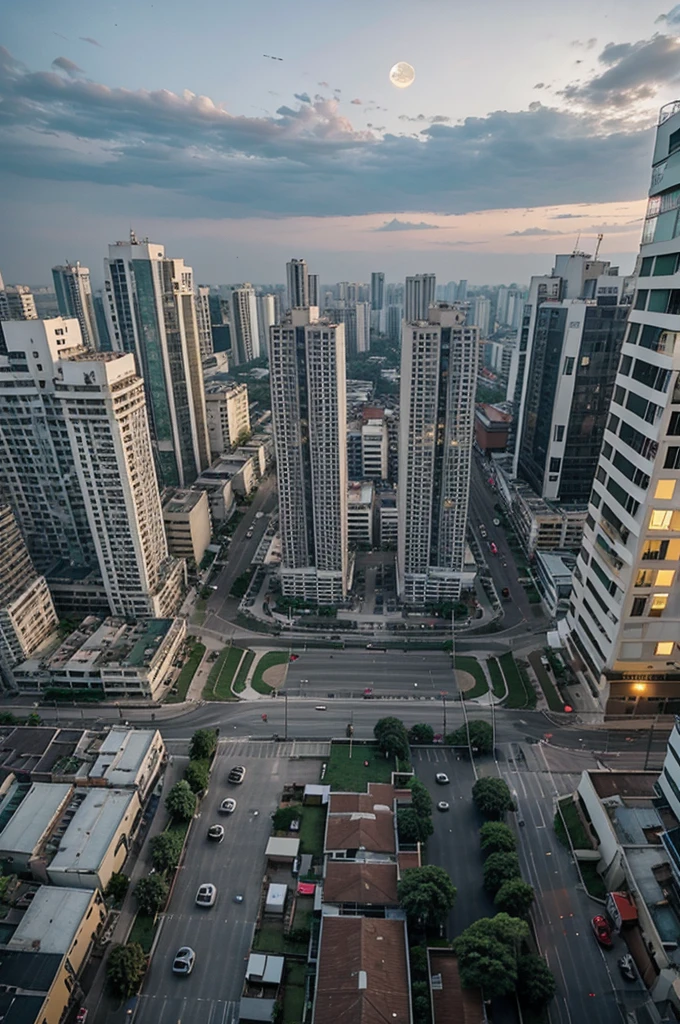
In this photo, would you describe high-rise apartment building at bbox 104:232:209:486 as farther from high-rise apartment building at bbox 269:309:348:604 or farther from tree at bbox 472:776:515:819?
tree at bbox 472:776:515:819

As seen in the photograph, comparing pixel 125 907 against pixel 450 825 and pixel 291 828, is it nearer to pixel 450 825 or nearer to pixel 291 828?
pixel 291 828

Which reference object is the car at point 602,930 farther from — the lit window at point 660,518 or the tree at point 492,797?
the lit window at point 660,518

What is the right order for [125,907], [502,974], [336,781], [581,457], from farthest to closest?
1. [581,457]
2. [336,781]
3. [125,907]
4. [502,974]

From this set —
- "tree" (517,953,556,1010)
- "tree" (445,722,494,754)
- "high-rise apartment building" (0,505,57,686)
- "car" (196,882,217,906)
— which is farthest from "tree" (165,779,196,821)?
"high-rise apartment building" (0,505,57,686)

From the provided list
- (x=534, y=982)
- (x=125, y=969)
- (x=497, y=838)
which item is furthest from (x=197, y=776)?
(x=534, y=982)

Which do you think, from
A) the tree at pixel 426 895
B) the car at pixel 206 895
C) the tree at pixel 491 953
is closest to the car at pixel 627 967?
the tree at pixel 491 953

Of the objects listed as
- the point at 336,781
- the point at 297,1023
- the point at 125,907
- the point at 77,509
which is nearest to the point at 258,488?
the point at 77,509
